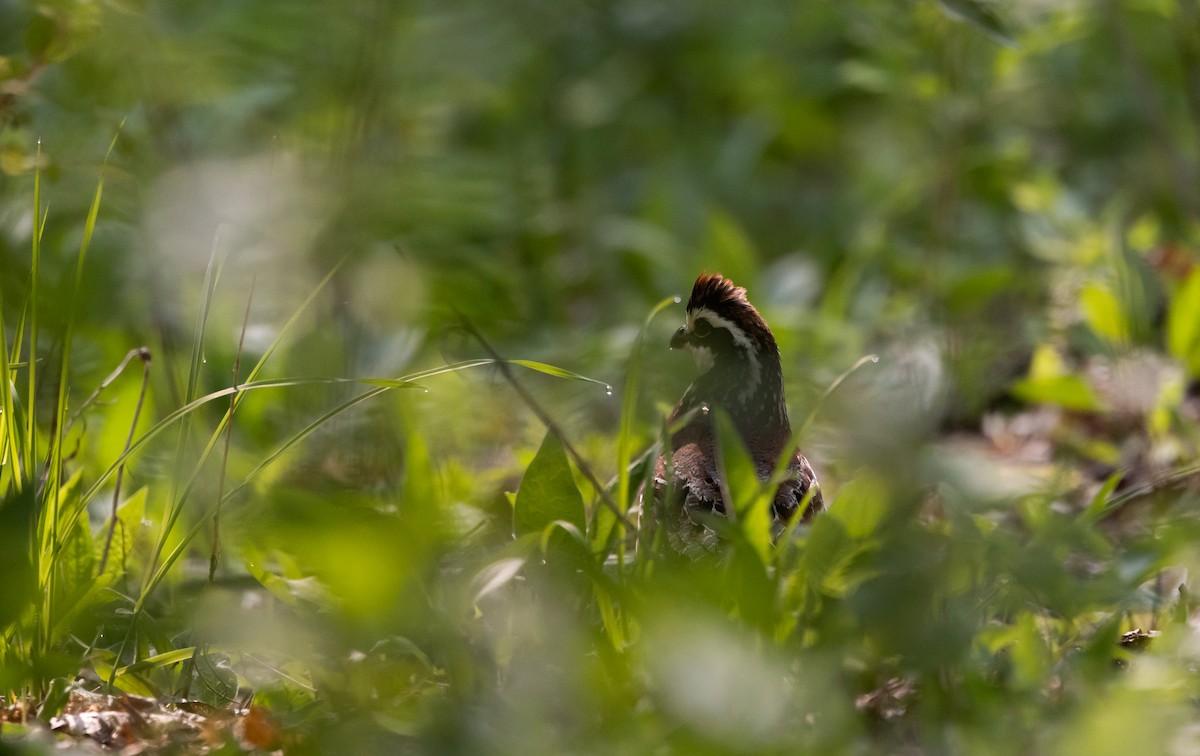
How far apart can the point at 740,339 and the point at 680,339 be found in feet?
1.15

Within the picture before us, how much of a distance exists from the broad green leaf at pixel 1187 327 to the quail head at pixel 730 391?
2071mm

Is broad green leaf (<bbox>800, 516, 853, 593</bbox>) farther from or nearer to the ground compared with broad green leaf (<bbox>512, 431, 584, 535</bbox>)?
farther from the ground

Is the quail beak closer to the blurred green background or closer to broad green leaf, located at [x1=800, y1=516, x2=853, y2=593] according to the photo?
the blurred green background

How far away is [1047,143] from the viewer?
8.73m

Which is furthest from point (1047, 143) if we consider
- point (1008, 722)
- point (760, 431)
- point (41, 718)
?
point (41, 718)

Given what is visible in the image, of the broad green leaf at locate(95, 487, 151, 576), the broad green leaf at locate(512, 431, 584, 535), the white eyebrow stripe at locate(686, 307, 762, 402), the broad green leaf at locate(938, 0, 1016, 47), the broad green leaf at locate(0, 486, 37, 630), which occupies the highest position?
the broad green leaf at locate(938, 0, 1016, 47)

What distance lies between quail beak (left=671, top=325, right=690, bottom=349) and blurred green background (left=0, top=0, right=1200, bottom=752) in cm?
11

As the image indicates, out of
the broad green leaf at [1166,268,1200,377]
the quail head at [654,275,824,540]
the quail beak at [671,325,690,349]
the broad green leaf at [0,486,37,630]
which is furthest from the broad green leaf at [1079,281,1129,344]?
the broad green leaf at [0,486,37,630]

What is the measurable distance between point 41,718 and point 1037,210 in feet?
17.9

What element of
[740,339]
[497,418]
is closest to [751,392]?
[740,339]

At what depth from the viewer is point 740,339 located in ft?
15.0

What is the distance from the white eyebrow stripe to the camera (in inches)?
177

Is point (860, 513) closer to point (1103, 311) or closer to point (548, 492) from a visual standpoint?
point (548, 492)

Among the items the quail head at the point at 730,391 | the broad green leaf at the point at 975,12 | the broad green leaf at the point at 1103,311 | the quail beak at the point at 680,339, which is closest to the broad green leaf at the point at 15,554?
the quail head at the point at 730,391
